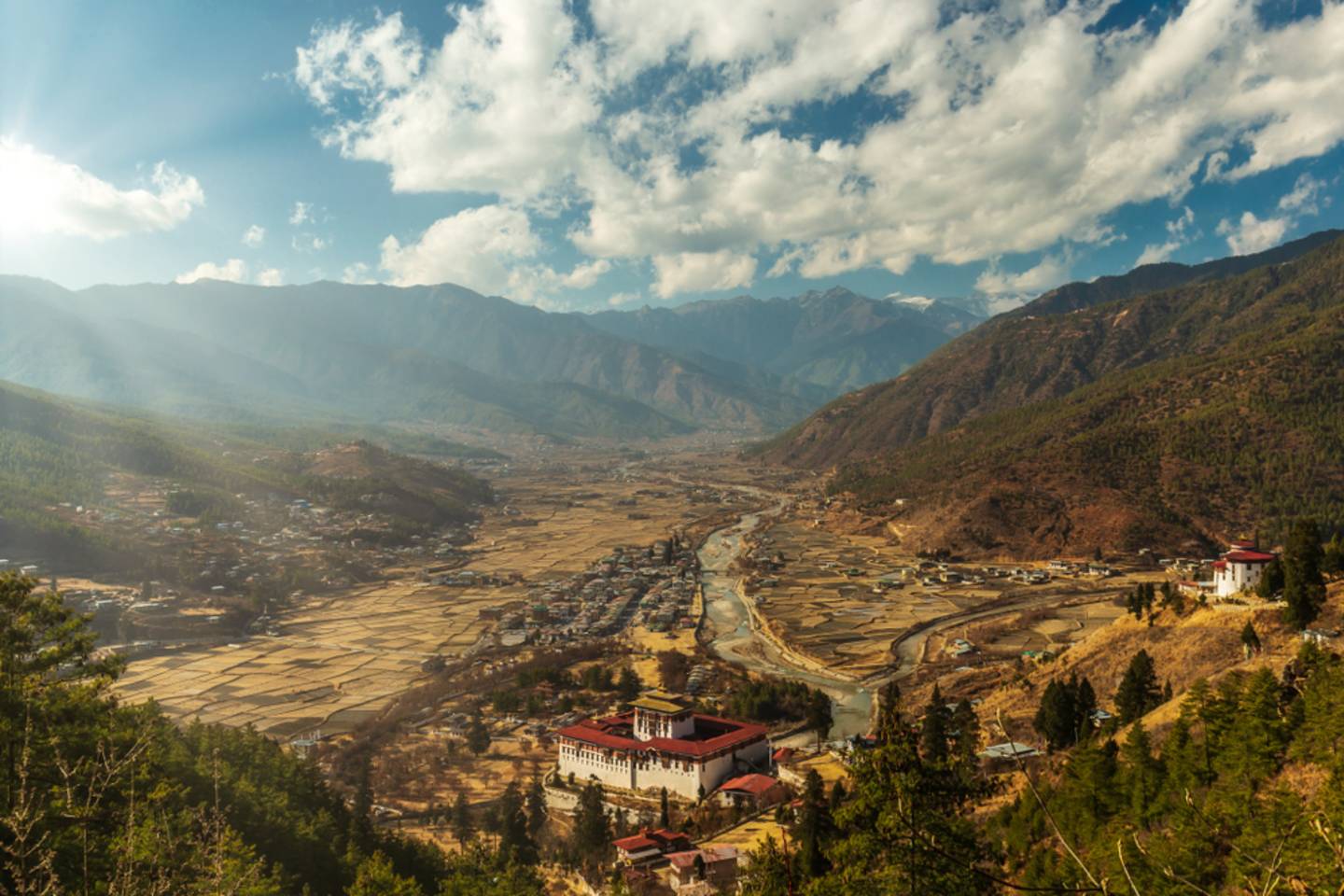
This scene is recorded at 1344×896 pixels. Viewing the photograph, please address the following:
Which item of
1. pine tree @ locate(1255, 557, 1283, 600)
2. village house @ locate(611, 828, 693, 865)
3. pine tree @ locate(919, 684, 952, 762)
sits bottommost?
village house @ locate(611, 828, 693, 865)

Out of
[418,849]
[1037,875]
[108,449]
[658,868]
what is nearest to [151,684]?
[418,849]

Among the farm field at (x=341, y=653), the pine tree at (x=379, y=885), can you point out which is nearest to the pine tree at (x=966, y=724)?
the pine tree at (x=379, y=885)

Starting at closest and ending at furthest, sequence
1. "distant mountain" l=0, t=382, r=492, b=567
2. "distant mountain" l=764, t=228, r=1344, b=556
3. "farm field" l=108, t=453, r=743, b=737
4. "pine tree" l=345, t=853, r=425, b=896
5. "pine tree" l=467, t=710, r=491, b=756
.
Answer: "pine tree" l=345, t=853, r=425, b=896, "pine tree" l=467, t=710, r=491, b=756, "farm field" l=108, t=453, r=743, b=737, "distant mountain" l=0, t=382, r=492, b=567, "distant mountain" l=764, t=228, r=1344, b=556

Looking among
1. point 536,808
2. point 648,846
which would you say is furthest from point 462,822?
point 648,846

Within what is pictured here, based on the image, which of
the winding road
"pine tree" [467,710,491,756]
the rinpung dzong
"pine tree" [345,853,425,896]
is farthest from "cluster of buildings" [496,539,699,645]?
"pine tree" [345,853,425,896]

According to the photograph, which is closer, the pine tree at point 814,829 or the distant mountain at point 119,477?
the pine tree at point 814,829

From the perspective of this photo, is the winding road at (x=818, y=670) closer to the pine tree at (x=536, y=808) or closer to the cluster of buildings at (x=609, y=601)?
the cluster of buildings at (x=609, y=601)

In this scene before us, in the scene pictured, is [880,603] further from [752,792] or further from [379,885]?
[379,885]

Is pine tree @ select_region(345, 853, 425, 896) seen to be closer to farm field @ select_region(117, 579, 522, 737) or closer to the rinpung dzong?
the rinpung dzong
